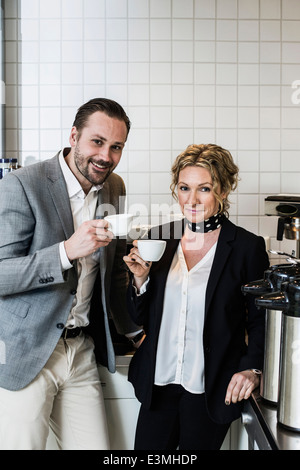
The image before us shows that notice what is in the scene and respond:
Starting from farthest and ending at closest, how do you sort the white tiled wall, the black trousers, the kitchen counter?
1. the white tiled wall
2. the black trousers
3. the kitchen counter

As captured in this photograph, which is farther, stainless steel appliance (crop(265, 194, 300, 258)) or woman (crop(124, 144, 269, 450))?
stainless steel appliance (crop(265, 194, 300, 258))

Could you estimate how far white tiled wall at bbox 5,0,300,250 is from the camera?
7.37 feet

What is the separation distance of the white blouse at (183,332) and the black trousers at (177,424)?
33 millimetres

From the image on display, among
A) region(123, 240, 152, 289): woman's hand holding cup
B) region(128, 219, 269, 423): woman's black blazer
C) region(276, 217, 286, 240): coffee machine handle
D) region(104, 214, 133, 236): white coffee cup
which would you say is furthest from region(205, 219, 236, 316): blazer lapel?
region(276, 217, 286, 240): coffee machine handle

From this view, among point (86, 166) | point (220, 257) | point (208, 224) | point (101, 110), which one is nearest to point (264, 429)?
point (220, 257)

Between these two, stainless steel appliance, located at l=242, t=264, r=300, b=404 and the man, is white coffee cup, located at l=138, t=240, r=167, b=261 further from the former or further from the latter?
stainless steel appliance, located at l=242, t=264, r=300, b=404

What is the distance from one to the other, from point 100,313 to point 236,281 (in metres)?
0.42

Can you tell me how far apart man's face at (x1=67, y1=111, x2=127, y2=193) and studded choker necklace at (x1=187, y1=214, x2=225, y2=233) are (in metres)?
0.28

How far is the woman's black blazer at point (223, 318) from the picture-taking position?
1.33m

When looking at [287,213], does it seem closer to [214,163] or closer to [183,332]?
[214,163]

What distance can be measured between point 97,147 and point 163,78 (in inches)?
39.8

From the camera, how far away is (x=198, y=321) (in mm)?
1354

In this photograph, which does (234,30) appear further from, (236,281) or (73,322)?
(73,322)

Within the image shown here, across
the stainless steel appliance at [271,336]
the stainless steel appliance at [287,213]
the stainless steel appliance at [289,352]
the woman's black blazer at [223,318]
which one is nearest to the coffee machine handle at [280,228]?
the stainless steel appliance at [287,213]
